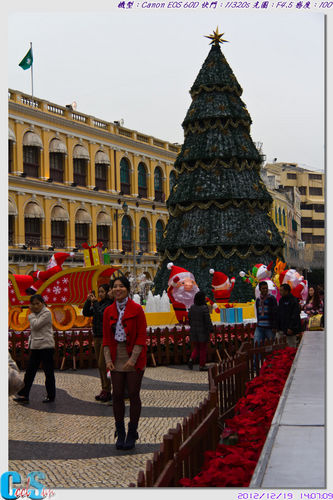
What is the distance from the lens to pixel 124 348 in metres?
6.41

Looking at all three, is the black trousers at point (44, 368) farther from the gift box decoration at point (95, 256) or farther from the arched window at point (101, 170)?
the arched window at point (101, 170)

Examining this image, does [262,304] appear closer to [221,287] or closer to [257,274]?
[257,274]

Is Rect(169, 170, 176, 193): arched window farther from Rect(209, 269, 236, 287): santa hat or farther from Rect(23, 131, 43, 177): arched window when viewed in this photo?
Rect(23, 131, 43, 177): arched window

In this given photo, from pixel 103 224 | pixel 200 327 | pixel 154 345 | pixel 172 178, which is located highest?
pixel 172 178

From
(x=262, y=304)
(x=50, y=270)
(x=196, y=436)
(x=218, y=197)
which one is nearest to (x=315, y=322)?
(x=262, y=304)

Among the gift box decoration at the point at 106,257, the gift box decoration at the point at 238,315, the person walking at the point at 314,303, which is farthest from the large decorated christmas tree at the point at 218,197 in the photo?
the person walking at the point at 314,303

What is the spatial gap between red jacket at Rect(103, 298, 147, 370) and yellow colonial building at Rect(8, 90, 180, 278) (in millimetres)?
1546

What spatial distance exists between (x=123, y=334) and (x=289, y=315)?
4.17 m

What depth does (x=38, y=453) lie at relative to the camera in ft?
20.3

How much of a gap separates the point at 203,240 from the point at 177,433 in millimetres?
15157

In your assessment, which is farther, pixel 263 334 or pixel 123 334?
pixel 263 334

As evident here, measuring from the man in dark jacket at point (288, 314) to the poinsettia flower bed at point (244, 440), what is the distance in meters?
2.94

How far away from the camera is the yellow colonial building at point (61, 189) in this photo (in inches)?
341
